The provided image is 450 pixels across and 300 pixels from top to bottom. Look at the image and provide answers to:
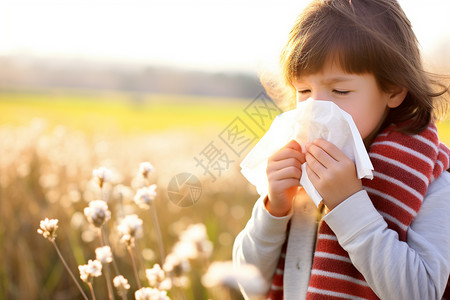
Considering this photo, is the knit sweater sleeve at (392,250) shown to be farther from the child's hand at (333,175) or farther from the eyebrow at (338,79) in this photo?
the eyebrow at (338,79)

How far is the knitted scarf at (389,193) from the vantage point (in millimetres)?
1670

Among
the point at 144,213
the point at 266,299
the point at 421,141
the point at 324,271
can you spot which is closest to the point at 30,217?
the point at 144,213

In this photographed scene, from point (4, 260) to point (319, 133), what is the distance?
2.09 meters

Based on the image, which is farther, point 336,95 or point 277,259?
point 277,259

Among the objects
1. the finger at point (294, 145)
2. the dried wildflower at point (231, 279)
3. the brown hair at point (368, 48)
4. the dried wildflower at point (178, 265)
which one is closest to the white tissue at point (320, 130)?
the finger at point (294, 145)

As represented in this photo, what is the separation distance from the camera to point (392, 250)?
1525 mm

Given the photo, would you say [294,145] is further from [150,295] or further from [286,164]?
[150,295]

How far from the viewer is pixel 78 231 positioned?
10.5ft

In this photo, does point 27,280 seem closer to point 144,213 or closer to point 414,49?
point 144,213

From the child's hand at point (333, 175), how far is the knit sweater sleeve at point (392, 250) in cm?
3

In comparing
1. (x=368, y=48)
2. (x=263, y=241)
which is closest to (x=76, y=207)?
(x=263, y=241)

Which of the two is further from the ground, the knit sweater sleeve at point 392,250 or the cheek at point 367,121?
the cheek at point 367,121

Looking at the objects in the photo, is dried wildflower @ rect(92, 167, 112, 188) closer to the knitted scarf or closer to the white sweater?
the white sweater

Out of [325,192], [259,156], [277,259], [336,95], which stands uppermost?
[336,95]
